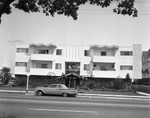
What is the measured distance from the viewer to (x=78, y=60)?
53.5m

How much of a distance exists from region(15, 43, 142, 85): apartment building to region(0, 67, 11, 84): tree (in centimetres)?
188

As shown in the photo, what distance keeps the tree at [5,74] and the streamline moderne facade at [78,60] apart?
80.6 inches

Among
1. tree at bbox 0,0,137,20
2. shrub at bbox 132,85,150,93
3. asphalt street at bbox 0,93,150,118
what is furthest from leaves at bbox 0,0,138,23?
shrub at bbox 132,85,150,93

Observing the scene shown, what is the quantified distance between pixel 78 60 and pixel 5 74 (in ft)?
51.1

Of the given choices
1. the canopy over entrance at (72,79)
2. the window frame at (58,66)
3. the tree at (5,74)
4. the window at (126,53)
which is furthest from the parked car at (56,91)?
the window at (126,53)

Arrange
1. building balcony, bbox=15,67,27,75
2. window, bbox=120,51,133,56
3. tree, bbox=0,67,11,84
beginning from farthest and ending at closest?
building balcony, bbox=15,67,27,75
window, bbox=120,51,133,56
tree, bbox=0,67,11,84

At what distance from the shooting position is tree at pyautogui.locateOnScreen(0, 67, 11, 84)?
5154 centimetres

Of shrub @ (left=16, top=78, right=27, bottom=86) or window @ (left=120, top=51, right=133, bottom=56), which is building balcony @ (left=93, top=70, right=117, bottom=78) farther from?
shrub @ (left=16, top=78, right=27, bottom=86)

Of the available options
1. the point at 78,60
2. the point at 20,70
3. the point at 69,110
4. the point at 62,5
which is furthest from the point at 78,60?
the point at 62,5

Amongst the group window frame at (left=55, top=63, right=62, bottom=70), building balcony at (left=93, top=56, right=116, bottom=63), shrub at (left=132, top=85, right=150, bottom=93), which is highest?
building balcony at (left=93, top=56, right=116, bottom=63)

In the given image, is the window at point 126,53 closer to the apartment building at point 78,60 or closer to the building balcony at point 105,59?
the apartment building at point 78,60

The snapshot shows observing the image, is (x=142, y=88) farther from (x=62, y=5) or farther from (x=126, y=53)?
(x=62, y=5)

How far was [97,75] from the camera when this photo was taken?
51062 millimetres

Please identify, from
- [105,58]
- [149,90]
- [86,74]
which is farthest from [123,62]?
[149,90]
